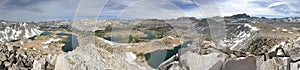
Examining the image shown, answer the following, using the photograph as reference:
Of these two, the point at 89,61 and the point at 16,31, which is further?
the point at 16,31

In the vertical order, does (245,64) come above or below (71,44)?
above

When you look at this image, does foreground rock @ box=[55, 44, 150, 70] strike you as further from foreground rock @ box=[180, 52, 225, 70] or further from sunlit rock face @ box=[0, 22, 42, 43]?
sunlit rock face @ box=[0, 22, 42, 43]

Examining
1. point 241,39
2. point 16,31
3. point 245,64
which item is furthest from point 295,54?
point 16,31

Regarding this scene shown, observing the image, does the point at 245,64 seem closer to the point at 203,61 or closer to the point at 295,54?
the point at 203,61

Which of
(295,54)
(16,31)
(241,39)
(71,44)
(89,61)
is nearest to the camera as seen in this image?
(89,61)

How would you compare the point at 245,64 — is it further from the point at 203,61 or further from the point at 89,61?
the point at 89,61

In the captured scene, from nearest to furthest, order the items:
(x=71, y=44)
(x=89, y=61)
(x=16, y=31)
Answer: (x=89, y=61)
(x=71, y=44)
(x=16, y=31)

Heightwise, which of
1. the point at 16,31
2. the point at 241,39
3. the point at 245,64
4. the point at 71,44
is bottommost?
the point at 16,31

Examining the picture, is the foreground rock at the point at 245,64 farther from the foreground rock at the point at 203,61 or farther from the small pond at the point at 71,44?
the small pond at the point at 71,44

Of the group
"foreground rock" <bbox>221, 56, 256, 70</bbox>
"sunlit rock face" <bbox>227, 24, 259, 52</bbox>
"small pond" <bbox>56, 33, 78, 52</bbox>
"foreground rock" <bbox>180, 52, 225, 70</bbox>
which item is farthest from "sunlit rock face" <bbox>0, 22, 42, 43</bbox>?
"foreground rock" <bbox>221, 56, 256, 70</bbox>

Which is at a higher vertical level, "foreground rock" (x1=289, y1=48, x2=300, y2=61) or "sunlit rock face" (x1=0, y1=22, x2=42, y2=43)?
"foreground rock" (x1=289, y1=48, x2=300, y2=61)
